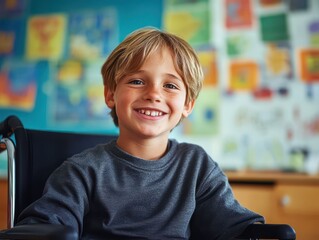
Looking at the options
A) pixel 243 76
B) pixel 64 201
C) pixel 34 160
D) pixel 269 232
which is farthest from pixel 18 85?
pixel 269 232

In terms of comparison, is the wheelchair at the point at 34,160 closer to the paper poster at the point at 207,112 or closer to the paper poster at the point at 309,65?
the paper poster at the point at 207,112

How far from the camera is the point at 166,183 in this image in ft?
3.91

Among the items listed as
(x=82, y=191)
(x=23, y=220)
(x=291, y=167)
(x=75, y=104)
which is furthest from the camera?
(x=75, y=104)

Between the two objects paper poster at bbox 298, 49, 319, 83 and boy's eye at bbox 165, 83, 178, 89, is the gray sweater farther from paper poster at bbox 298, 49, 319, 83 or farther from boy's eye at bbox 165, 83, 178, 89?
paper poster at bbox 298, 49, 319, 83

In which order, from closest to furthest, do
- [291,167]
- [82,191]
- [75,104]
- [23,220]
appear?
1. [23,220]
2. [82,191]
3. [291,167]
4. [75,104]

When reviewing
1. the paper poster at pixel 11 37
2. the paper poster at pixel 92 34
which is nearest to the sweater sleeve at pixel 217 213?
the paper poster at pixel 92 34

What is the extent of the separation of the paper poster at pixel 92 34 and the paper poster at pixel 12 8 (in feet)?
1.31

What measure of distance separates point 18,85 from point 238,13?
1587 mm

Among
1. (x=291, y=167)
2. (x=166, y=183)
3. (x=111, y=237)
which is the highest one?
(x=166, y=183)

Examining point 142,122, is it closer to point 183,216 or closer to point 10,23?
point 183,216

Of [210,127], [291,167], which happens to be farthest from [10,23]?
[291,167]

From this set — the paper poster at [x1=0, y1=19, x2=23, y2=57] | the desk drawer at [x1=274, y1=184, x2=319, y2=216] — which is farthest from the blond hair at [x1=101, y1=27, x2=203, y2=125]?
the paper poster at [x1=0, y1=19, x2=23, y2=57]

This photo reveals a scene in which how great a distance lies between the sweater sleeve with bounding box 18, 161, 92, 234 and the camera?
3.31ft

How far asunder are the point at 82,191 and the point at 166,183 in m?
0.21
